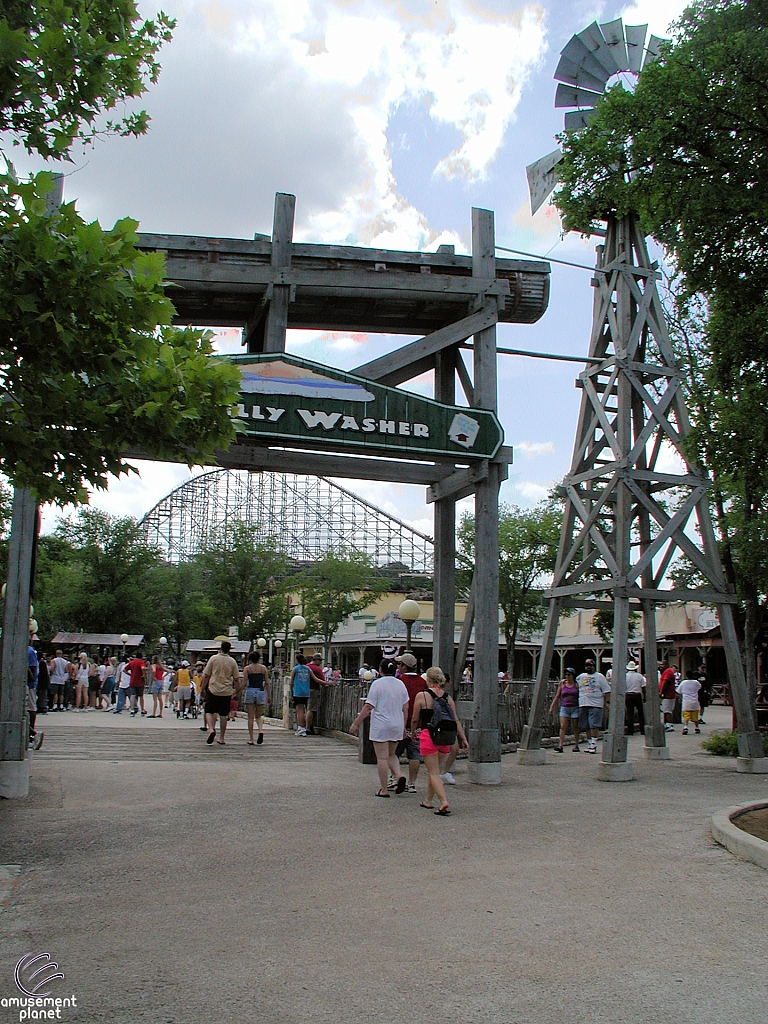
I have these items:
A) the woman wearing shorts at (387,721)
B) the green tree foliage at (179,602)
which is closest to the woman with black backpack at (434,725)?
the woman wearing shorts at (387,721)

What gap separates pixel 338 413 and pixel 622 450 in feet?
15.3

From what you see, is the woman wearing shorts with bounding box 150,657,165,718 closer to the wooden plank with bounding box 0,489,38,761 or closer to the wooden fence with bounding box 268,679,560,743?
the wooden fence with bounding box 268,679,560,743

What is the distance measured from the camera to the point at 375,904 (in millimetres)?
5676

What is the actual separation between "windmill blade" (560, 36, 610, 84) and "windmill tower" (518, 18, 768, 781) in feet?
0.05

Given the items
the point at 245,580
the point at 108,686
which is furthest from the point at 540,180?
the point at 245,580

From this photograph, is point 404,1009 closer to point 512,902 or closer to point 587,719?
point 512,902

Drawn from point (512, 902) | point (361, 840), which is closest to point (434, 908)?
point (512, 902)

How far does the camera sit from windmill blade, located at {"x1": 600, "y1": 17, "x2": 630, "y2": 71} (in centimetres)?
1336

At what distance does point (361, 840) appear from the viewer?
768 centimetres

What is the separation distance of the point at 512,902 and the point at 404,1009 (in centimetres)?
198

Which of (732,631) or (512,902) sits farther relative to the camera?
(732,631)

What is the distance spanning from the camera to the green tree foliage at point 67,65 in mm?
5348

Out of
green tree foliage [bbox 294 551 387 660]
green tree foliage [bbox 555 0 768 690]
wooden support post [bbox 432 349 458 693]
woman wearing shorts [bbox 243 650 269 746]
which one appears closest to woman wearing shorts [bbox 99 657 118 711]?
woman wearing shorts [bbox 243 650 269 746]

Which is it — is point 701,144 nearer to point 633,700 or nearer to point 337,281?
point 337,281
